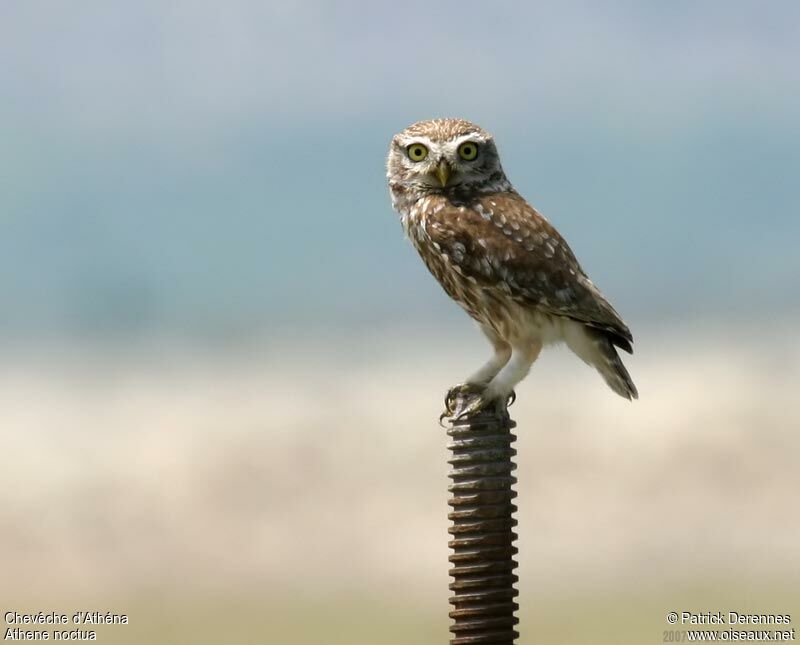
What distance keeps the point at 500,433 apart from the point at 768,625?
2737 millimetres

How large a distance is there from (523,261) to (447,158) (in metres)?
0.86

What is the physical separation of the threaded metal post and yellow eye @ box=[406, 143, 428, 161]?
2.98 metres

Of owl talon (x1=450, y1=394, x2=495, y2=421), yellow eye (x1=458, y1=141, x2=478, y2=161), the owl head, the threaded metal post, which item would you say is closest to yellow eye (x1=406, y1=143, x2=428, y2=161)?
the owl head

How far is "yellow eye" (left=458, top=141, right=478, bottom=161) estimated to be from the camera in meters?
9.72

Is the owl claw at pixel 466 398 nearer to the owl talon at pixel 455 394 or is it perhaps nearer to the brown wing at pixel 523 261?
the owl talon at pixel 455 394

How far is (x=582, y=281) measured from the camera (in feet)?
30.8

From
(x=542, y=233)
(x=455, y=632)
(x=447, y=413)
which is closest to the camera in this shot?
(x=455, y=632)

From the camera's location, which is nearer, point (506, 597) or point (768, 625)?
point (506, 597)

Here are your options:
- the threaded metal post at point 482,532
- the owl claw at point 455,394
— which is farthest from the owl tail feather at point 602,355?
the threaded metal post at point 482,532

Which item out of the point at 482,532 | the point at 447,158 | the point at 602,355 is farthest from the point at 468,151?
the point at 482,532

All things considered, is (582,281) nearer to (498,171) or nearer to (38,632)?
(498,171)

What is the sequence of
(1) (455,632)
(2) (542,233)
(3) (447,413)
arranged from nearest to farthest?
(1) (455,632), (3) (447,413), (2) (542,233)

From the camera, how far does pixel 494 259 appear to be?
9.38m

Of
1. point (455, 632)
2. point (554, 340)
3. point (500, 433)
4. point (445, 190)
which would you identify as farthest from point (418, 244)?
point (455, 632)
